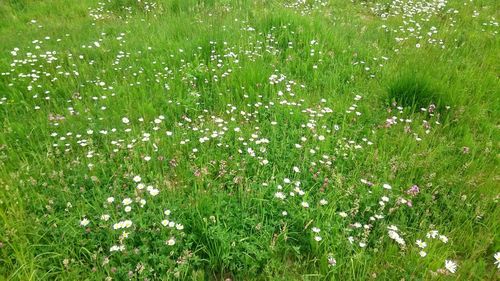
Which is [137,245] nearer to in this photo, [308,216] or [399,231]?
[308,216]

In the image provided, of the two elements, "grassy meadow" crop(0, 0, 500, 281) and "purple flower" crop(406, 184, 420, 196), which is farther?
"purple flower" crop(406, 184, 420, 196)

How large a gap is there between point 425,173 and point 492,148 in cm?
108

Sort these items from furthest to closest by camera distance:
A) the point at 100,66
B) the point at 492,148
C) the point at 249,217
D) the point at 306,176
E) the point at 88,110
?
the point at 100,66 → the point at 88,110 → the point at 492,148 → the point at 306,176 → the point at 249,217

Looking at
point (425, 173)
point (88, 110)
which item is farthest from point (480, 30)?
point (88, 110)

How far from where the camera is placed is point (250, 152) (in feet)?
12.4

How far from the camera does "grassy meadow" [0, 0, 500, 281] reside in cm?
289

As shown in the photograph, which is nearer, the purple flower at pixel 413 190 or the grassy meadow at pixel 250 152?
the grassy meadow at pixel 250 152

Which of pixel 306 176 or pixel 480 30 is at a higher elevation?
pixel 480 30

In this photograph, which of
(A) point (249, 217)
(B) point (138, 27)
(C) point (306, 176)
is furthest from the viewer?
(B) point (138, 27)

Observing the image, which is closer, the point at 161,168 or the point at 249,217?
the point at 249,217

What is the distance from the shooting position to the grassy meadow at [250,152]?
289 cm

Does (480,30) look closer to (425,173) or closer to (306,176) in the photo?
(425,173)

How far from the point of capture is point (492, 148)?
411 cm

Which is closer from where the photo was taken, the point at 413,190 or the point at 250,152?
the point at 413,190
